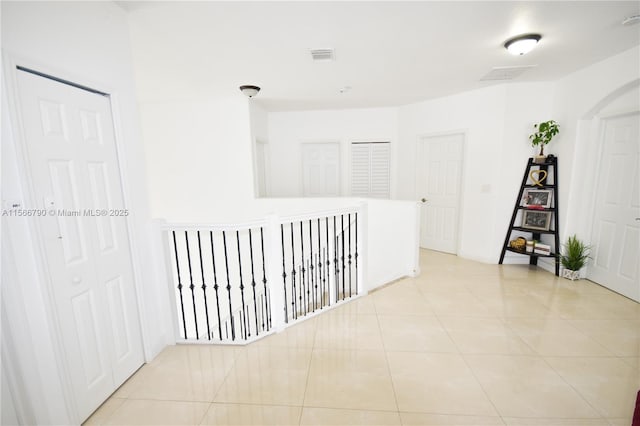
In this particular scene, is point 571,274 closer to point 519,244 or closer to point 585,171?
point 519,244

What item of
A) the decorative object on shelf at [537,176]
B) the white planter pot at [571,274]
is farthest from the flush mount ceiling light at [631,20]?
the white planter pot at [571,274]

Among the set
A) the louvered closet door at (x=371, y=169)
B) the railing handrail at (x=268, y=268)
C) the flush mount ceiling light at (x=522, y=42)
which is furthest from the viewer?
the louvered closet door at (x=371, y=169)

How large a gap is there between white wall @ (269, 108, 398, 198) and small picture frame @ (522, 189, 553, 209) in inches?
86.4

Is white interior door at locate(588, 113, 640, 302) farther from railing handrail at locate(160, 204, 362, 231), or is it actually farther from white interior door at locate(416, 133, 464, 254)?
railing handrail at locate(160, 204, 362, 231)

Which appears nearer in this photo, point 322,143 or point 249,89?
point 249,89

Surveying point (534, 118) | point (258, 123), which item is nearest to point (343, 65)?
point (258, 123)

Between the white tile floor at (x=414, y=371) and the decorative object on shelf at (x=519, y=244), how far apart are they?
44.1 inches

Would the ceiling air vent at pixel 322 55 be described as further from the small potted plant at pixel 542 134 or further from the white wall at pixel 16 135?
the small potted plant at pixel 542 134

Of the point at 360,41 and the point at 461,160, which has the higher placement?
the point at 360,41

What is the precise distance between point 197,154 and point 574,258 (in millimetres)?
5789

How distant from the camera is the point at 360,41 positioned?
2508 mm

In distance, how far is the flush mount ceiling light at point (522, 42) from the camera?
242cm

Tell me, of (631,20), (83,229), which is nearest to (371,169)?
(631,20)

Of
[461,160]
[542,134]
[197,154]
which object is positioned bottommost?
[461,160]
